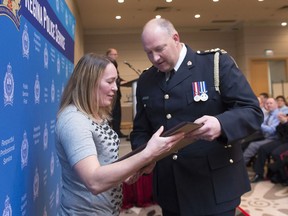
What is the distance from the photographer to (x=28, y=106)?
67.7 inches

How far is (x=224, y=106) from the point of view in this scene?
4.88ft

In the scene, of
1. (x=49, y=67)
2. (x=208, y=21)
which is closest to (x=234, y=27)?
(x=208, y=21)

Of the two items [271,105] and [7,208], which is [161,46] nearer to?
[7,208]

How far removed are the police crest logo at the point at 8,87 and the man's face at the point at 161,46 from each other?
23.0 inches

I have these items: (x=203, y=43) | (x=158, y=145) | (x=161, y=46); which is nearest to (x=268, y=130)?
(x=161, y=46)

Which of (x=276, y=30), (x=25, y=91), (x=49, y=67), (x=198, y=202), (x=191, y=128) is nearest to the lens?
(x=191, y=128)

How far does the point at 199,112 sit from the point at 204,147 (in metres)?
0.16

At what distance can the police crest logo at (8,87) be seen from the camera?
132 cm

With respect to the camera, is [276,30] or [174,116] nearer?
[174,116]

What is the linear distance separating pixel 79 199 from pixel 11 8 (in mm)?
850

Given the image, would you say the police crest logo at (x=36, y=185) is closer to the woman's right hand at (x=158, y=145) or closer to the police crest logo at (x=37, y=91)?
the police crest logo at (x=37, y=91)

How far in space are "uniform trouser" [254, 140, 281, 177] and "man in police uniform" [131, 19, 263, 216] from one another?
3818 millimetres

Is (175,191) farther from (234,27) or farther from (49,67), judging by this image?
(234,27)

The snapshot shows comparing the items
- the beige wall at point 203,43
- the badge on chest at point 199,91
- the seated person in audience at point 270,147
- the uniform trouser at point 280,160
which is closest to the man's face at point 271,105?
the seated person in audience at point 270,147
